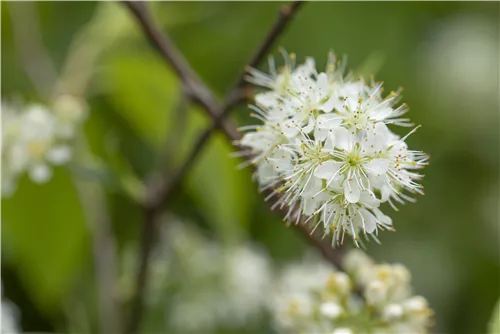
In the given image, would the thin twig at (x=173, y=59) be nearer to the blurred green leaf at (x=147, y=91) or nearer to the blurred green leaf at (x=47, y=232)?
the blurred green leaf at (x=147, y=91)

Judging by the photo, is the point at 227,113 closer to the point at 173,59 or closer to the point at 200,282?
the point at 173,59

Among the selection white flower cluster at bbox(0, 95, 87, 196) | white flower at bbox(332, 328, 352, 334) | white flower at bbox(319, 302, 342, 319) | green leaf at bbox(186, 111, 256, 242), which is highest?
green leaf at bbox(186, 111, 256, 242)

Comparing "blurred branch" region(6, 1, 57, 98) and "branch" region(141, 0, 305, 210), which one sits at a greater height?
"blurred branch" region(6, 1, 57, 98)

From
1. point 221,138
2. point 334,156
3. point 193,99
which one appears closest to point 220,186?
point 221,138

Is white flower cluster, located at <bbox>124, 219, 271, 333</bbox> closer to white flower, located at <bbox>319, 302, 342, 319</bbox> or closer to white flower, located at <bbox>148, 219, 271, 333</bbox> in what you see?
white flower, located at <bbox>148, 219, 271, 333</bbox>

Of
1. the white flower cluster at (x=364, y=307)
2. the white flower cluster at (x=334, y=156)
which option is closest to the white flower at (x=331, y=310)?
the white flower cluster at (x=364, y=307)

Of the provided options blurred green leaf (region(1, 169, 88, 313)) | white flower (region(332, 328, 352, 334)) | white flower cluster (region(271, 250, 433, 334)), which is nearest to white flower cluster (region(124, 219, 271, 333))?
blurred green leaf (region(1, 169, 88, 313))
